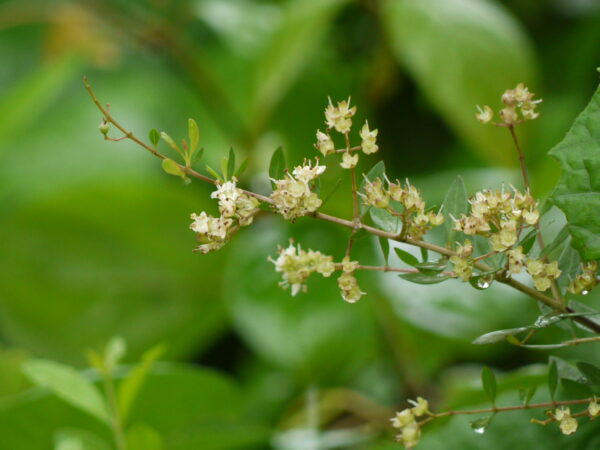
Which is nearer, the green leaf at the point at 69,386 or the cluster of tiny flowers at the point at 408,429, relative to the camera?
the cluster of tiny flowers at the point at 408,429

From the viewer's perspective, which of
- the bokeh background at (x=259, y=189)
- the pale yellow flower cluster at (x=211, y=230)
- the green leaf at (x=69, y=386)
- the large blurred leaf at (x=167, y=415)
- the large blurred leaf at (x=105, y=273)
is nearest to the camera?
the pale yellow flower cluster at (x=211, y=230)

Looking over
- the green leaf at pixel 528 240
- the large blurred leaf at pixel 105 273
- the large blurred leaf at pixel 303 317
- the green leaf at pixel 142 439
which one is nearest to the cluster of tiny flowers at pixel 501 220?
the green leaf at pixel 528 240

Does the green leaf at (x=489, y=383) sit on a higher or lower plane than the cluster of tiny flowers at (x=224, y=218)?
lower

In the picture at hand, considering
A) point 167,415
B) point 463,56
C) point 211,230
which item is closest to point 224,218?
point 211,230

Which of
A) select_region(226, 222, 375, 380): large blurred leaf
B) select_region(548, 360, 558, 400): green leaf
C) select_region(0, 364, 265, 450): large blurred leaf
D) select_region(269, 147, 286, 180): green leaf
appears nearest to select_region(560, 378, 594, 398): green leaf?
select_region(548, 360, 558, 400): green leaf

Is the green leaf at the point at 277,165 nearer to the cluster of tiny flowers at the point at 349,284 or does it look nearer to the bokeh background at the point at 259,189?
the cluster of tiny flowers at the point at 349,284

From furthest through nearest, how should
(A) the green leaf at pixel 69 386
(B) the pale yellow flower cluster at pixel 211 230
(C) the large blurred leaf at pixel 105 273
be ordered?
(C) the large blurred leaf at pixel 105 273 → (A) the green leaf at pixel 69 386 → (B) the pale yellow flower cluster at pixel 211 230

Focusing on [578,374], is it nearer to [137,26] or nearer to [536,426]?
[536,426]

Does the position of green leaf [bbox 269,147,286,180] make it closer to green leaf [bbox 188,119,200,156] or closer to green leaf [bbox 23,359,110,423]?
green leaf [bbox 188,119,200,156]

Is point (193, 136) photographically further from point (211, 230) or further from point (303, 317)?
point (303, 317)
